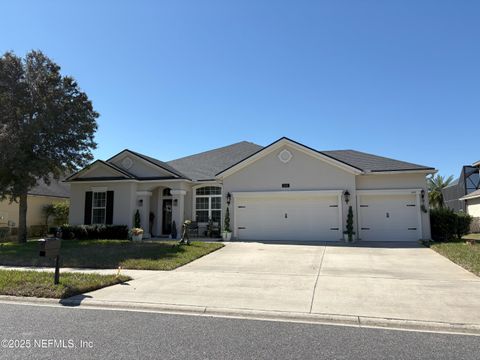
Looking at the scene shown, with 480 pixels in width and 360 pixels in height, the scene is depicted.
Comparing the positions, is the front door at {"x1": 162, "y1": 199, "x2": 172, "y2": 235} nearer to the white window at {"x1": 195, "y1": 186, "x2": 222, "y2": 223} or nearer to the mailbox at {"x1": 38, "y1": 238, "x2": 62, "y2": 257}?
the white window at {"x1": 195, "y1": 186, "x2": 222, "y2": 223}

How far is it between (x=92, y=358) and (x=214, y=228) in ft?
54.1

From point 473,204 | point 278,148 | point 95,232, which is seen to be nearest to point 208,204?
point 278,148

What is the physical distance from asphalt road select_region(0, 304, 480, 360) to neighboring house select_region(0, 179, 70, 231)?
20.6m

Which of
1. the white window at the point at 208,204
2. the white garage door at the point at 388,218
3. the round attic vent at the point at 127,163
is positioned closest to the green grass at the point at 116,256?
the white window at the point at 208,204

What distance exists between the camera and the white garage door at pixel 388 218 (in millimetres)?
18469

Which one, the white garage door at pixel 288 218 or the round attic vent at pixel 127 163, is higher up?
the round attic vent at pixel 127 163

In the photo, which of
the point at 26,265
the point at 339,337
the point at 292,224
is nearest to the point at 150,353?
the point at 339,337

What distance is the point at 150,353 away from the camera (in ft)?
15.8

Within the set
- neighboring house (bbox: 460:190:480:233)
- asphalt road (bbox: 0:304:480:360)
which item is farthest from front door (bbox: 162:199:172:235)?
neighboring house (bbox: 460:190:480:233)

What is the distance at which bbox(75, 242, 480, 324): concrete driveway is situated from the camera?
22.8ft

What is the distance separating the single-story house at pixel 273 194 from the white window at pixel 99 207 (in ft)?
0.20

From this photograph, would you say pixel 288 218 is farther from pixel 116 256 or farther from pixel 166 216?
pixel 116 256

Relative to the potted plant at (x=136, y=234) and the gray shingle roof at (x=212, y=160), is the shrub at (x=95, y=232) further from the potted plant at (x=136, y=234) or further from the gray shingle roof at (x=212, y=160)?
the gray shingle roof at (x=212, y=160)

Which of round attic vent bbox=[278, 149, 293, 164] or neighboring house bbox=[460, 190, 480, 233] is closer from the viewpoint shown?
round attic vent bbox=[278, 149, 293, 164]
